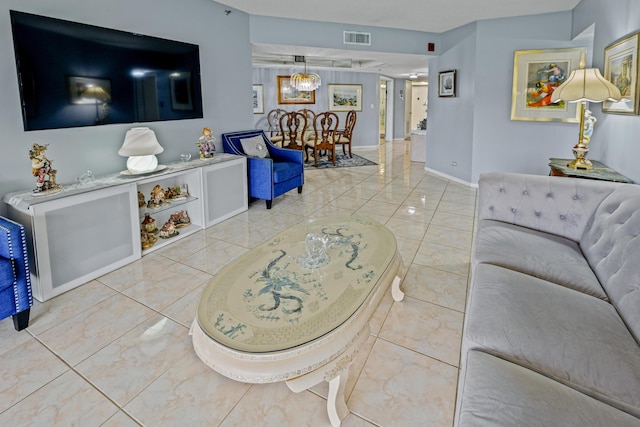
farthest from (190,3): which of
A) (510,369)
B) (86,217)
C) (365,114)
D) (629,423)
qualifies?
(365,114)

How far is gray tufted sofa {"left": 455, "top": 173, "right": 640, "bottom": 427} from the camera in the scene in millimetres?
1025

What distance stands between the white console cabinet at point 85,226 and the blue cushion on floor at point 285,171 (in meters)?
0.99

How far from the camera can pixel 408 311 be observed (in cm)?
225

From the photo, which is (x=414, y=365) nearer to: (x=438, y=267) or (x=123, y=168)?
(x=438, y=267)

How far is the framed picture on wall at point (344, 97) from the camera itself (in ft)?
32.7

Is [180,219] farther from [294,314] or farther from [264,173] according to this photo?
[294,314]

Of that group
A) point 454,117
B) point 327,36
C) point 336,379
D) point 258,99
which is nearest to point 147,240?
point 336,379

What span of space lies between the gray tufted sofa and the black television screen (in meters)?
2.94

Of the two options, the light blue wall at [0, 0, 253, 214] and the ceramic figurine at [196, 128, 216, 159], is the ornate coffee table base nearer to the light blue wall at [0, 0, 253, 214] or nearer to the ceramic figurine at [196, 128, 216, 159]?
the light blue wall at [0, 0, 253, 214]

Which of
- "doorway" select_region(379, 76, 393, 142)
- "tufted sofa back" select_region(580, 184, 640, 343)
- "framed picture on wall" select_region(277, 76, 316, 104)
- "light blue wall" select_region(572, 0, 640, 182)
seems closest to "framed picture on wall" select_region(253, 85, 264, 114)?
"framed picture on wall" select_region(277, 76, 316, 104)

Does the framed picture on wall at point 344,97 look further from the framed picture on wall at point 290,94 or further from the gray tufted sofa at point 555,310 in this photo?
the gray tufted sofa at point 555,310

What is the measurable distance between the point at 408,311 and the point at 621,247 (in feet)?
3.57

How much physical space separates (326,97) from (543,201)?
8.26 m

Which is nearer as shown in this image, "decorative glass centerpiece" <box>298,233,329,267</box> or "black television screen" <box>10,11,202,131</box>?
"decorative glass centerpiece" <box>298,233,329,267</box>
